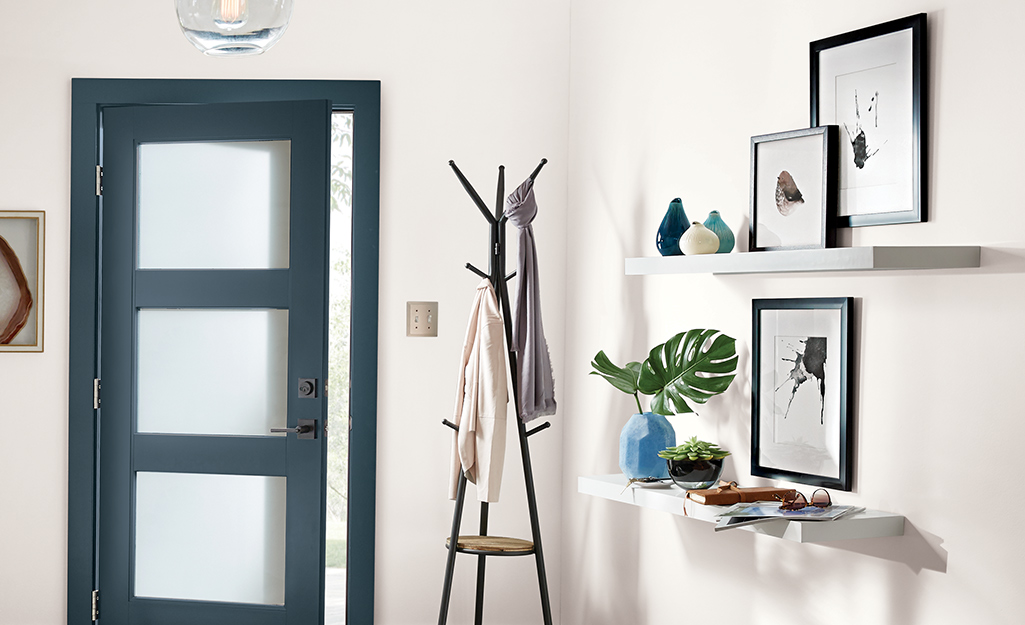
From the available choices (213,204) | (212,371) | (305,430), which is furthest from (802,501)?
(213,204)

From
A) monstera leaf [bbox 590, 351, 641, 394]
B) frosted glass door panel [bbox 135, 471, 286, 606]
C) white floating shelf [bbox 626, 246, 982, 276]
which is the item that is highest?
white floating shelf [bbox 626, 246, 982, 276]

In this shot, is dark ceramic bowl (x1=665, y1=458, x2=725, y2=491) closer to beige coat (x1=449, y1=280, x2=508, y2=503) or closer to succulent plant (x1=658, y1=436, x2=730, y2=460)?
succulent plant (x1=658, y1=436, x2=730, y2=460)

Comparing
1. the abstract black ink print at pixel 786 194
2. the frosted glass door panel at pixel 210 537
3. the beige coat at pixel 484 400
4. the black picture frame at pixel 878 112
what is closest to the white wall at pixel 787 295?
the black picture frame at pixel 878 112

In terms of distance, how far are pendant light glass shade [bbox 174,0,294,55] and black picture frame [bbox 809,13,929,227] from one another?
1233mm

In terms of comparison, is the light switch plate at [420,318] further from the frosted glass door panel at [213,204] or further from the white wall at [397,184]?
the frosted glass door panel at [213,204]

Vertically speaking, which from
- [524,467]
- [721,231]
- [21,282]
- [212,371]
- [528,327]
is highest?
[721,231]

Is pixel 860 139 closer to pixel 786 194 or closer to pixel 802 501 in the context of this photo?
pixel 786 194

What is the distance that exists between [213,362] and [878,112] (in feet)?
7.41

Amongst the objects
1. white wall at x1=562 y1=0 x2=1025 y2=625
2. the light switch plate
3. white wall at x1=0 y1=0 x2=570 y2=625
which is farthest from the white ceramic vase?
the light switch plate

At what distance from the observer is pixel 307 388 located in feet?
9.95

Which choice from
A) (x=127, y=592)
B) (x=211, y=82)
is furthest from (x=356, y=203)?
(x=127, y=592)

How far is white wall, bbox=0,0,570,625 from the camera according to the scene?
10.2ft

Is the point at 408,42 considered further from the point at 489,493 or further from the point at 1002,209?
the point at 1002,209

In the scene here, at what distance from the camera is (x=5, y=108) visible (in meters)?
3.11
